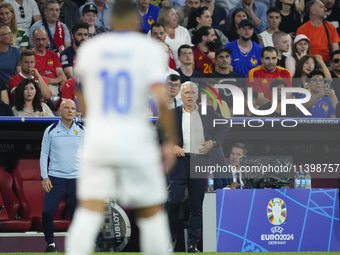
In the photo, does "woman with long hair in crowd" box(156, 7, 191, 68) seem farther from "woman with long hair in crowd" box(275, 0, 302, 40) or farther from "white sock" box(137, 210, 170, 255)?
"white sock" box(137, 210, 170, 255)

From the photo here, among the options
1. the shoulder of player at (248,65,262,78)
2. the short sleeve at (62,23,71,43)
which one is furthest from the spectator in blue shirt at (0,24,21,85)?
the shoulder of player at (248,65,262,78)

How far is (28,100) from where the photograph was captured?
7621mm

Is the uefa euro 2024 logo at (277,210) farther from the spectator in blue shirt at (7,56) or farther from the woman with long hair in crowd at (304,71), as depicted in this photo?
the spectator in blue shirt at (7,56)

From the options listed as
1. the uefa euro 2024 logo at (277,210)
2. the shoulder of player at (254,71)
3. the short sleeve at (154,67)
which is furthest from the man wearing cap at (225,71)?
the short sleeve at (154,67)

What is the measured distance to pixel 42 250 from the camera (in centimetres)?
759

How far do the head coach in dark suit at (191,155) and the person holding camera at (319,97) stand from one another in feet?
5.56

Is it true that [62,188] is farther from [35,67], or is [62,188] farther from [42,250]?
[35,67]

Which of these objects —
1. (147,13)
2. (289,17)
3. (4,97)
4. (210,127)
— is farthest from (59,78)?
(289,17)

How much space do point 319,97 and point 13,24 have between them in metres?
4.96

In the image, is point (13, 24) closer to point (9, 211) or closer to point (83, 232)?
point (9, 211)

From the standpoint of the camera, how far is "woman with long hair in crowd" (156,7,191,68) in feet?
31.2

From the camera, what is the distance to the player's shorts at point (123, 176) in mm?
2971

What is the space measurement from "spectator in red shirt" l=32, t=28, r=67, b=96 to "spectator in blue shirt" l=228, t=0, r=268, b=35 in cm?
401

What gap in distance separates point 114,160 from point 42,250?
16.6ft
